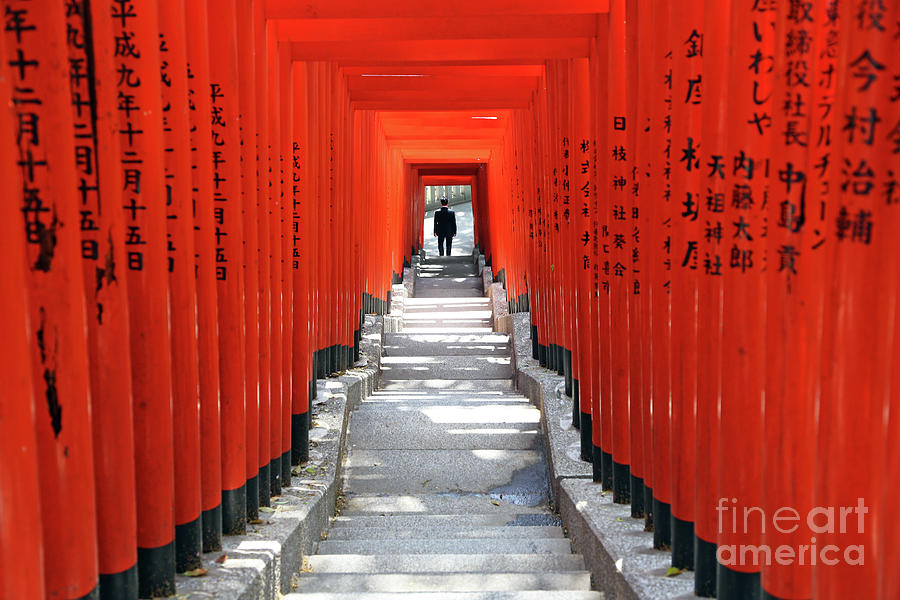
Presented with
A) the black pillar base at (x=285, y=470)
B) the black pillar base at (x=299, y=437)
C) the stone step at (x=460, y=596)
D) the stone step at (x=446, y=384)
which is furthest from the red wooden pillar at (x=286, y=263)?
the stone step at (x=446, y=384)

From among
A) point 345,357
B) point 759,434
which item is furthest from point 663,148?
point 345,357

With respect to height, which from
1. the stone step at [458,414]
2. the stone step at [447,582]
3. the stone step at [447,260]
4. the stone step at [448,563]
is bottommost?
the stone step at [448,563]

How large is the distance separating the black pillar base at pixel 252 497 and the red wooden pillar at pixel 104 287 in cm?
165

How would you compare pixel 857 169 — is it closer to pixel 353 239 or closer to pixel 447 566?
pixel 447 566

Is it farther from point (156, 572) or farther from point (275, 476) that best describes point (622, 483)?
point (156, 572)

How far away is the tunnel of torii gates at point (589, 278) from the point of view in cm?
227

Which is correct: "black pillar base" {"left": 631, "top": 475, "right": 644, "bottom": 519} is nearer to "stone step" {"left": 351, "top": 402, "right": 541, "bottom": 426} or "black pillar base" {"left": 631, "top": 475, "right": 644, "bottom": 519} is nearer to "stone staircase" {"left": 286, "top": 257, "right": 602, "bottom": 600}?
"stone staircase" {"left": 286, "top": 257, "right": 602, "bottom": 600}

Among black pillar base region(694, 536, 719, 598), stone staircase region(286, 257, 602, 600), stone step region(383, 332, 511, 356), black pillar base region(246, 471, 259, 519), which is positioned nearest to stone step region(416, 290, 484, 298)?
stone step region(383, 332, 511, 356)

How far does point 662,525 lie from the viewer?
13.3ft

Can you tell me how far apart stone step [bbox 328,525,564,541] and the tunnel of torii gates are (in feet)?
2.02

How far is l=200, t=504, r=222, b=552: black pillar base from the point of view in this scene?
4.04 m

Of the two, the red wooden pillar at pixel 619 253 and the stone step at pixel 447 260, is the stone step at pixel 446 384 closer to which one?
the red wooden pillar at pixel 619 253

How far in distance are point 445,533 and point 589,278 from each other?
6.68 feet

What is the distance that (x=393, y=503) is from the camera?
23.0ft
